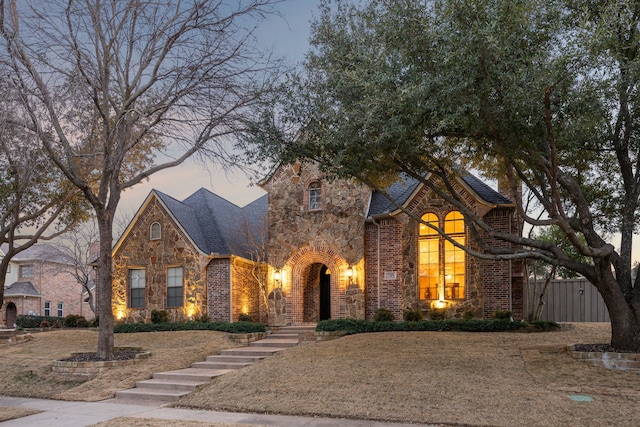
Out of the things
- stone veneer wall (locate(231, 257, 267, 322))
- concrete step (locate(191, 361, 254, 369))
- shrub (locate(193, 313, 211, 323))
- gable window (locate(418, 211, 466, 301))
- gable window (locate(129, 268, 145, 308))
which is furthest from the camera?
gable window (locate(129, 268, 145, 308))

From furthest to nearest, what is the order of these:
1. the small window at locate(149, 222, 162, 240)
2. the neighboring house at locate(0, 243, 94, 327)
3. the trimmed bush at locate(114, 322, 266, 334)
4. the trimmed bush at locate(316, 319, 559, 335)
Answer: the neighboring house at locate(0, 243, 94, 327) < the small window at locate(149, 222, 162, 240) < the trimmed bush at locate(114, 322, 266, 334) < the trimmed bush at locate(316, 319, 559, 335)

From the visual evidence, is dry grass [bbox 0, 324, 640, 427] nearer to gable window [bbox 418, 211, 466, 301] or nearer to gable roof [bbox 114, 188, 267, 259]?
gable window [bbox 418, 211, 466, 301]

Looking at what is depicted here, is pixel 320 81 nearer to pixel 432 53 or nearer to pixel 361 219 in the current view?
pixel 432 53

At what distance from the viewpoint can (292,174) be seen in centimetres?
2134

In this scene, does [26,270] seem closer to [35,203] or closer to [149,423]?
A: [35,203]

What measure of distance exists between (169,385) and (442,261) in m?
10.1

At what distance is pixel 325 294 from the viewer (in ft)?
72.1

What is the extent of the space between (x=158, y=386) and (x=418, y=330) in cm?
804

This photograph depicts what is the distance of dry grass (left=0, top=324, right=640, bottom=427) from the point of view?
9.08 m

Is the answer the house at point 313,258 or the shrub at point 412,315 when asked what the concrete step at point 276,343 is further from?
the shrub at point 412,315

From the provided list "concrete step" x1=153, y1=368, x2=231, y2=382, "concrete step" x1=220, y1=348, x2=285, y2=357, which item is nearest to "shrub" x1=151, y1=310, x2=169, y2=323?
"concrete step" x1=220, y1=348, x2=285, y2=357

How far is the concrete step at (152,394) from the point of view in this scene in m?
11.5

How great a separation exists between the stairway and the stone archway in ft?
4.02

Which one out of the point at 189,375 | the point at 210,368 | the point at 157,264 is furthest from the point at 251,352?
the point at 157,264
